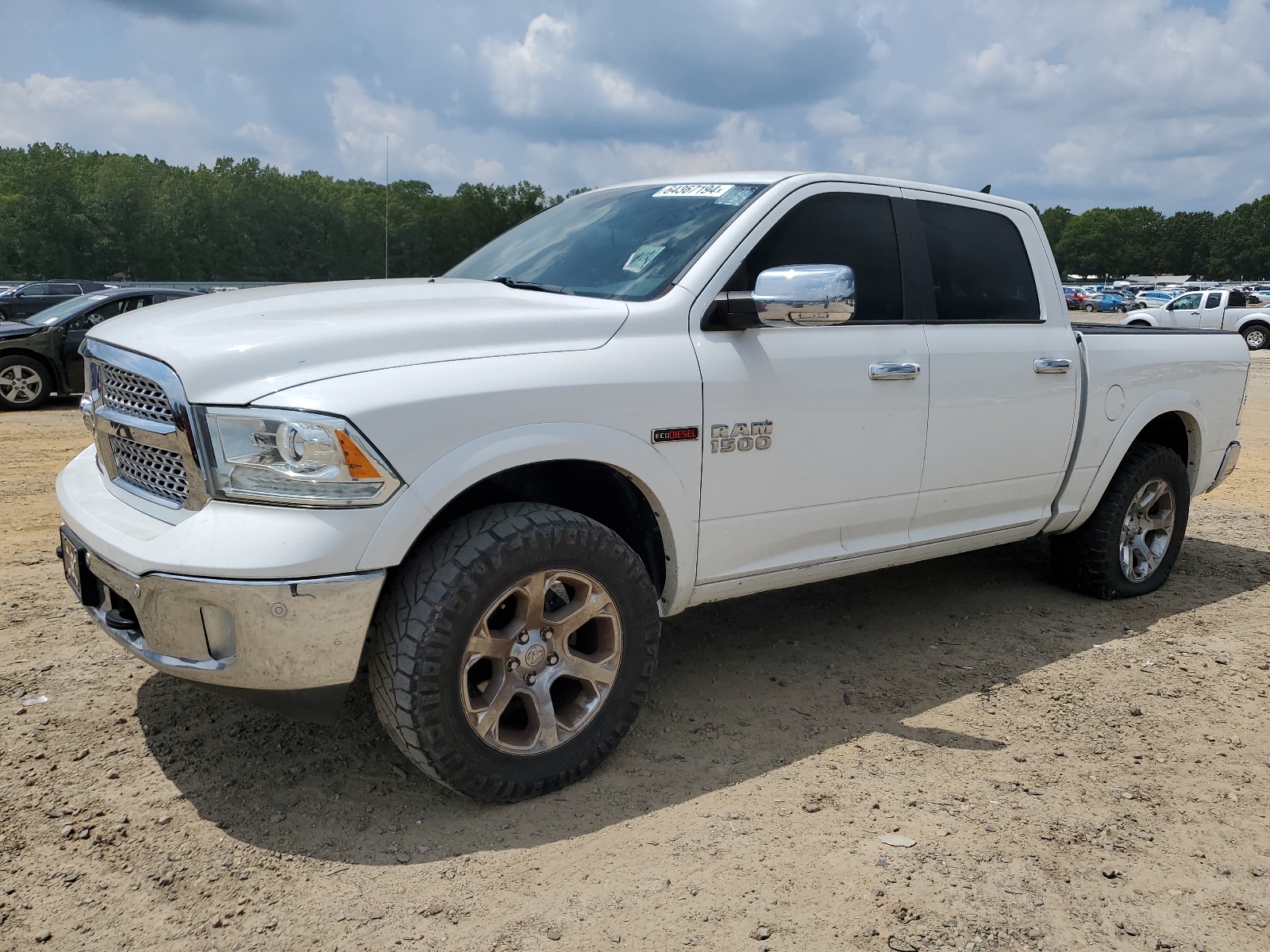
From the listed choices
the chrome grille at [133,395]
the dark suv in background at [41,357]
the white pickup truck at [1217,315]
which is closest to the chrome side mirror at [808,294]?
the chrome grille at [133,395]

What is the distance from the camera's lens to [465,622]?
9.11ft

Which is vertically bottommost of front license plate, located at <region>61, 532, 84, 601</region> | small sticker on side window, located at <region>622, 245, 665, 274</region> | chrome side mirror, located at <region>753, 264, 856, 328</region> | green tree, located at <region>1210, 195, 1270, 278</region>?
front license plate, located at <region>61, 532, 84, 601</region>

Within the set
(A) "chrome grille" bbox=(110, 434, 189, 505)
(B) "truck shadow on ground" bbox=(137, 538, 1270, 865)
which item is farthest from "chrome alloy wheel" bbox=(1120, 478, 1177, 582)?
(A) "chrome grille" bbox=(110, 434, 189, 505)

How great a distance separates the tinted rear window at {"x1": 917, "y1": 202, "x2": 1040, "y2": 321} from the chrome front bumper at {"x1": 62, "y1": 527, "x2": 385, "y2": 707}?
2669mm

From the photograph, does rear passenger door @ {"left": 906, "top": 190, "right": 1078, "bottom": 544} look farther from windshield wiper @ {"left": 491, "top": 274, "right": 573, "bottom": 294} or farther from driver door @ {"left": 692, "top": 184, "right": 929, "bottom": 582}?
windshield wiper @ {"left": 491, "top": 274, "right": 573, "bottom": 294}

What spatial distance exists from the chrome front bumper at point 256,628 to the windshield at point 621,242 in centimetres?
141

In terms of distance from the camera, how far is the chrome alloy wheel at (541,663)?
9.56 feet

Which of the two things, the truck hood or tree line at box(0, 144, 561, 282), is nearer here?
the truck hood

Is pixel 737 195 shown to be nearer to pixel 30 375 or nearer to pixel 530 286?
pixel 530 286

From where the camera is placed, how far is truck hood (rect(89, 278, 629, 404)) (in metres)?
2.69

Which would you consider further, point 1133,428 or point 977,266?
point 1133,428

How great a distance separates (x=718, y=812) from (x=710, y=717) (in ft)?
2.27

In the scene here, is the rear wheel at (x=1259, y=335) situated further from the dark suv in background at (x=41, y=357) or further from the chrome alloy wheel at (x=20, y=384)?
the chrome alloy wheel at (x=20, y=384)

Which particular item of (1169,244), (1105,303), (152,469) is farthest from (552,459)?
(1169,244)
